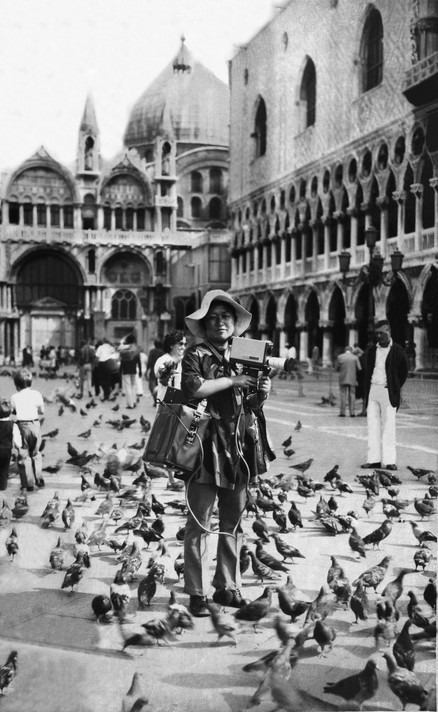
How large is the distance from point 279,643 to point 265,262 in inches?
1038

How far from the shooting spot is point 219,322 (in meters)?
3.69

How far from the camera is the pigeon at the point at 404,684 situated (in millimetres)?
2816

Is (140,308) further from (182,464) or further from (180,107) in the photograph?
(182,464)

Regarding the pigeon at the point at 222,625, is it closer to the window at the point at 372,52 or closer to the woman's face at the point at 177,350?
the woman's face at the point at 177,350

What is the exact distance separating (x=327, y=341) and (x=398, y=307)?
19.1 feet

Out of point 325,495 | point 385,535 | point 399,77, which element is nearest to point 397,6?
point 399,77

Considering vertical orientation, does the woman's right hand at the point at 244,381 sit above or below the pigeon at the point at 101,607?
above

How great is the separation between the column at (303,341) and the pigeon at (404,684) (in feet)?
70.5

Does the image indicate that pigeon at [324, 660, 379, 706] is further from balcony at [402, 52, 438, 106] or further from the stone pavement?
balcony at [402, 52, 438, 106]

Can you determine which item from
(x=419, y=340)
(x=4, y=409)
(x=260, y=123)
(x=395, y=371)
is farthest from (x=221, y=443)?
(x=419, y=340)

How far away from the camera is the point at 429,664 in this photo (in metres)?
3.20

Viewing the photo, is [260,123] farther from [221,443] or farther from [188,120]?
[188,120]

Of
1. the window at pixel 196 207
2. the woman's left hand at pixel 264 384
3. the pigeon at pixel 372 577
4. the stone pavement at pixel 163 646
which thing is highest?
the window at pixel 196 207

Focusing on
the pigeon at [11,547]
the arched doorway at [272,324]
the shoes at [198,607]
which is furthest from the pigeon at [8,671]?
the arched doorway at [272,324]
